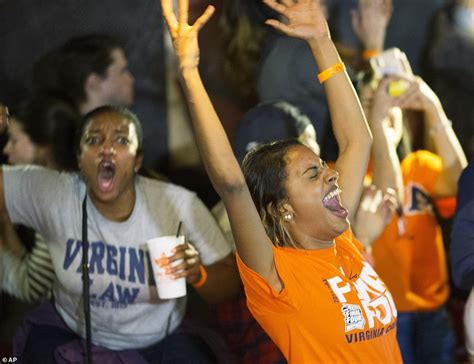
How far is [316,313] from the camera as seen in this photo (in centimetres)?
270

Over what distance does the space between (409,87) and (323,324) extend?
4.79 ft

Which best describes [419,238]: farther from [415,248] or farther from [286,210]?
[286,210]

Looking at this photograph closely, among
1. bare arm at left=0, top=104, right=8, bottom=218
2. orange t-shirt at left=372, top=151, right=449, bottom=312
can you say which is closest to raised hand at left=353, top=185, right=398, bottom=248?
orange t-shirt at left=372, top=151, right=449, bottom=312

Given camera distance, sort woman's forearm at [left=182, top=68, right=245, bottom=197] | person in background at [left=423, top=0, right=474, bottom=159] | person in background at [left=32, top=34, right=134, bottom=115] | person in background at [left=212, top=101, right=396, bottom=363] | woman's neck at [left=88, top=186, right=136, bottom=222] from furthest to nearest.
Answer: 1. person in background at [left=423, top=0, right=474, bottom=159]
2. person in background at [left=32, top=34, right=134, bottom=115]
3. person in background at [left=212, top=101, right=396, bottom=363]
4. woman's neck at [left=88, top=186, right=136, bottom=222]
5. woman's forearm at [left=182, top=68, right=245, bottom=197]

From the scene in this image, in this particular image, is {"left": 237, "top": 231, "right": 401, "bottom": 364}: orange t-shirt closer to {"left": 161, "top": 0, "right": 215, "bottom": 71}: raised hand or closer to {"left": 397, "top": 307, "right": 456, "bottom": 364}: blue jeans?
{"left": 161, "top": 0, "right": 215, "bottom": 71}: raised hand

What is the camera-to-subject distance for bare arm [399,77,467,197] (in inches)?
153

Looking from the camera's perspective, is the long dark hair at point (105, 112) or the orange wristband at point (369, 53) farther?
the orange wristband at point (369, 53)

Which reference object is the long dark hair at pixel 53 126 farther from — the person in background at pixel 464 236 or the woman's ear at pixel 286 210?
the person in background at pixel 464 236

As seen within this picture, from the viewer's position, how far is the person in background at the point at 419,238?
388cm

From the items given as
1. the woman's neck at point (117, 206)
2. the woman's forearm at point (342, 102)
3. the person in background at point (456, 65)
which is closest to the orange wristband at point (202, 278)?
the woman's neck at point (117, 206)

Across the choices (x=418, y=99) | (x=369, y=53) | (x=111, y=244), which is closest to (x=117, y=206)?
(x=111, y=244)

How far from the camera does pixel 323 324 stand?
2.70m

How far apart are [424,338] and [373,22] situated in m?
1.52

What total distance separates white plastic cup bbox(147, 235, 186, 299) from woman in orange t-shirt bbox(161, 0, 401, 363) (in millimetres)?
412
